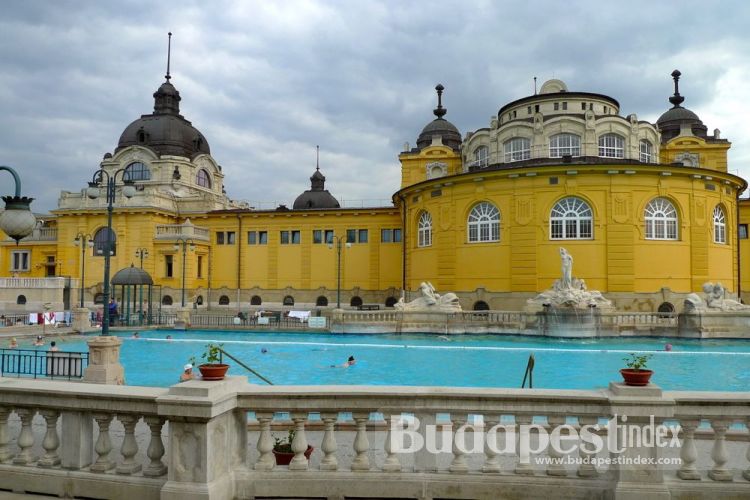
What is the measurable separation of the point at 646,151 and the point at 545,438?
42.0 metres

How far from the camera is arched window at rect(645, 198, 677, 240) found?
1374 inches

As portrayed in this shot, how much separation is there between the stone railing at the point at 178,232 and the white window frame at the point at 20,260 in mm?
15033

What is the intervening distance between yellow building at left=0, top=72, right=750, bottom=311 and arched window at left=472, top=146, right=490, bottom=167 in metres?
0.14

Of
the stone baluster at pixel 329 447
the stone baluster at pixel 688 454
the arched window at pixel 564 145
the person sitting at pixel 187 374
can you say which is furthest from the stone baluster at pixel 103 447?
Result: the arched window at pixel 564 145

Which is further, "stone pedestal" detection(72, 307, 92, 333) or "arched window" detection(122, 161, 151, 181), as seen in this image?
"arched window" detection(122, 161, 151, 181)

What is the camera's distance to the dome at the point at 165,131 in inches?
2063

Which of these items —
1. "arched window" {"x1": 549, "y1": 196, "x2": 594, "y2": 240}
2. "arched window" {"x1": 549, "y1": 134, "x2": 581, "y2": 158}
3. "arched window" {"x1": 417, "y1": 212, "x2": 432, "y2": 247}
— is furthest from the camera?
"arched window" {"x1": 417, "y1": 212, "x2": 432, "y2": 247}

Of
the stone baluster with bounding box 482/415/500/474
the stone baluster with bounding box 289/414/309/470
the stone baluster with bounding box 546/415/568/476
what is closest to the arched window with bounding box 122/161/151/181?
the stone baluster with bounding box 289/414/309/470

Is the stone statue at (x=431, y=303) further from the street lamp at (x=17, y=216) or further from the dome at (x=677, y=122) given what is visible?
the dome at (x=677, y=122)

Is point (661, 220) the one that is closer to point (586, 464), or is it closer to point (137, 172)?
point (586, 464)

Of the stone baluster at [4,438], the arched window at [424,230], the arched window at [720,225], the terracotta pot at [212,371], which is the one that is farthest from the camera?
the arched window at [424,230]

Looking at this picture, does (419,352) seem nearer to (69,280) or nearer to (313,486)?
(313,486)

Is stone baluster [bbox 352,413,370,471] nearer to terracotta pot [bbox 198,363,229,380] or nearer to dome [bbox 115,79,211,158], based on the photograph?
terracotta pot [bbox 198,363,229,380]

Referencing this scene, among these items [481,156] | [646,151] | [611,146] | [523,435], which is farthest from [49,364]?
[646,151]
